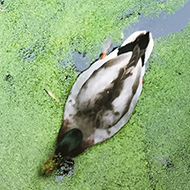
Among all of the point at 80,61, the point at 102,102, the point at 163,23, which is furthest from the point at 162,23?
the point at 102,102

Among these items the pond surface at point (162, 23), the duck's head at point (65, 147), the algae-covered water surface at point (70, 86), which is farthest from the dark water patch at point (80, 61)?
the duck's head at point (65, 147)

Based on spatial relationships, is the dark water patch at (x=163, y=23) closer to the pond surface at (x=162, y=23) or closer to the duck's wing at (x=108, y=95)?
the pond surface at (x=162, y=23)

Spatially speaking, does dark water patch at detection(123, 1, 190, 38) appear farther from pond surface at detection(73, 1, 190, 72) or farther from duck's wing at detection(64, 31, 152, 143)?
duck's wing at detection(64, 31, 152, 143)

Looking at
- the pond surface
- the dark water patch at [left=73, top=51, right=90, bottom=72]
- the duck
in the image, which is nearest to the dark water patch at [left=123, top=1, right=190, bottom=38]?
the pond surface

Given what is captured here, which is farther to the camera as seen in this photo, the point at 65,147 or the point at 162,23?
the point at 162,23

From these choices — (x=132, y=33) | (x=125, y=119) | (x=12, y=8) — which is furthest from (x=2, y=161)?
(x=132, y=33)

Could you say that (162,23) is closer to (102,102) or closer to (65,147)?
(102,102)

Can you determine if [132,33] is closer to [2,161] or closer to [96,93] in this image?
[96,93]
